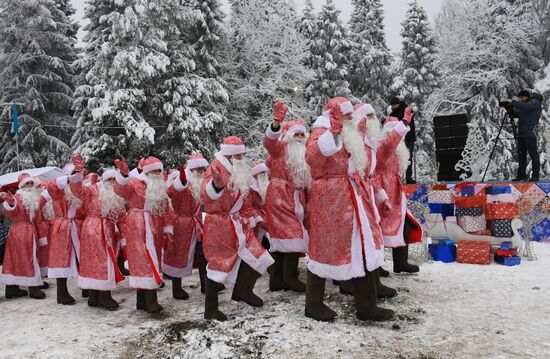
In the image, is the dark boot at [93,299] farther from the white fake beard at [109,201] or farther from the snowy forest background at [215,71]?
the snowy forest background at [215,71]

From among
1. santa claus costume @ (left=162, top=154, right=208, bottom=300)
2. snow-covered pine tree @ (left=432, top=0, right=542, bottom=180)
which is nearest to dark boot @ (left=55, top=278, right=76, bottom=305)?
santa claus costume @ (left=162, top=154, right=208, bottom=300)

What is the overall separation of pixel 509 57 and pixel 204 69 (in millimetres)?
13036

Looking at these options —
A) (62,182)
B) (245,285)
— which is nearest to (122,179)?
(62,182)

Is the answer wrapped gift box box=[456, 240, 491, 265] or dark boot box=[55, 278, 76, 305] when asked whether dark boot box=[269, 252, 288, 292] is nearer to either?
dark boot box=[55, 278, 76, 305]

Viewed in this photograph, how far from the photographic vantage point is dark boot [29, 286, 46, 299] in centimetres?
644

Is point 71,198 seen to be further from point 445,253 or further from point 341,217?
point 445,253

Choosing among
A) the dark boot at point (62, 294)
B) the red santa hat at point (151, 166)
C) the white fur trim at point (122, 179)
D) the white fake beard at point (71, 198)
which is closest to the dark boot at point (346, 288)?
the red santa hat at point (151, 166)

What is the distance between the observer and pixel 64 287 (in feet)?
19.7

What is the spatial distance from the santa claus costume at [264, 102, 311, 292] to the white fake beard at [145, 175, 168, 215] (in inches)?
51.1

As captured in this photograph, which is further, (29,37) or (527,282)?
(29,37)

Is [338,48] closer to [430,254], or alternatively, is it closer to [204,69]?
[204,69]

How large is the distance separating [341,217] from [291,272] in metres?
1.76

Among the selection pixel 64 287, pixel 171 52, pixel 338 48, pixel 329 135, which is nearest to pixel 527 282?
pixel 329 135

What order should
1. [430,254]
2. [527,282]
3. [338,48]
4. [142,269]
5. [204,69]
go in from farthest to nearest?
[338,48]
[204,69]
[430,254]
[527,282]
[142,269]
